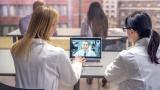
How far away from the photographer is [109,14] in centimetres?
571

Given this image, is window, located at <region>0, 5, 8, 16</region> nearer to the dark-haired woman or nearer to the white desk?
the dark-haired woman

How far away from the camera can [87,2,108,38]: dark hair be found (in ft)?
14.2

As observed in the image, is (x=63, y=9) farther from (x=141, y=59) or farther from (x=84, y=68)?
(x=141, y=59)

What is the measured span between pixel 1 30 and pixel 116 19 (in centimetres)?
219

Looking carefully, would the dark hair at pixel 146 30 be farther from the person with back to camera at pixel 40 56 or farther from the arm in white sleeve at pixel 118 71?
the person with back to camera at pixel 40 56

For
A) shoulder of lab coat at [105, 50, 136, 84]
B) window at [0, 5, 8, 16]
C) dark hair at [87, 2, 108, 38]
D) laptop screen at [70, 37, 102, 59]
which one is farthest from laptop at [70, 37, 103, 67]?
window at [0, 5, 8, 16]

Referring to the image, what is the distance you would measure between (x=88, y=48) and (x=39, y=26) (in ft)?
2.52

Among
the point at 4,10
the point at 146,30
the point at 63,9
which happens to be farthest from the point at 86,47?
the point at 4,10

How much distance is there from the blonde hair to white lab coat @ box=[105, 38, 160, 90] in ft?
1.58

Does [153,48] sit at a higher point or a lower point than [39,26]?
lower

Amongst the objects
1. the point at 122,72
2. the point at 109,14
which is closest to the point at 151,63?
the point at 122,72

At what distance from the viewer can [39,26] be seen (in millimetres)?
1941

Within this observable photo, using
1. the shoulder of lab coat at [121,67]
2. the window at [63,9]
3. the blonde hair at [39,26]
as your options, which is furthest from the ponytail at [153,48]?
the window at [63,9]

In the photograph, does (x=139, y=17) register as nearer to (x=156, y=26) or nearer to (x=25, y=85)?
(x=25, y=85)
